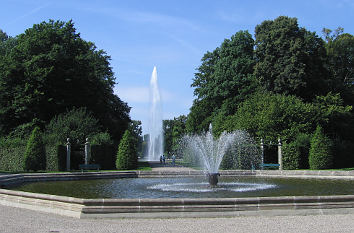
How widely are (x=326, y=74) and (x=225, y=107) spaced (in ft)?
41.5

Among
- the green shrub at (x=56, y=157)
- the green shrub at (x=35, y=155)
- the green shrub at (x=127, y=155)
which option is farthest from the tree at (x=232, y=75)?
the green shrub at (x=35, y=155)

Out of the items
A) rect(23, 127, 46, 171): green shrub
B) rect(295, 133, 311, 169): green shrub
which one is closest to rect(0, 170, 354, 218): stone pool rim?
rect(23, 127, 46, 171): green shrub

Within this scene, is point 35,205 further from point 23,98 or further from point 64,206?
point 23,98

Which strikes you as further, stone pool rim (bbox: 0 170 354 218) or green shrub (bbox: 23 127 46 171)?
green shrub (bbox: 23 127 46 171)

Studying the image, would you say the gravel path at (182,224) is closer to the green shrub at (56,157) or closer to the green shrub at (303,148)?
the green shrub at (56,157)

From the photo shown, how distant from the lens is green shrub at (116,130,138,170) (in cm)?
3300

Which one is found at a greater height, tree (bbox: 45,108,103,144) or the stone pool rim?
tree (bbox: 45,108,103,144)

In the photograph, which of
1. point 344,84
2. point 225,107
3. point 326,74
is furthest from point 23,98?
point 344,84

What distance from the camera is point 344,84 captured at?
5150 cm

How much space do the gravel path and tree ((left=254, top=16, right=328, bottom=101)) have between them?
3192cm

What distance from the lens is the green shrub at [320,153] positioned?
31.2 metres

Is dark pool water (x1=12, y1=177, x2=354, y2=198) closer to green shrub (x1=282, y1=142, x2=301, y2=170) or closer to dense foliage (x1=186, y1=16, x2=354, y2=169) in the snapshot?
green shrub (x1=282, y1=142, x2=301, y2=170)

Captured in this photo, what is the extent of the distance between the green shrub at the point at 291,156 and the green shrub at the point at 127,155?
13107mm

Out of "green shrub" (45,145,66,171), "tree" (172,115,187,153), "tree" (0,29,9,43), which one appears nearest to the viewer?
"green shrub" (45,145,66,171)
